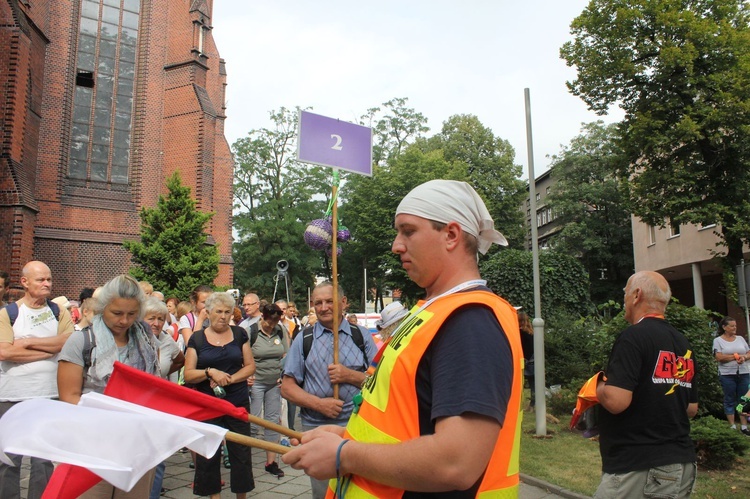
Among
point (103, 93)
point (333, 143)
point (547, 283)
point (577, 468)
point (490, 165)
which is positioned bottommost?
point (577, 468)

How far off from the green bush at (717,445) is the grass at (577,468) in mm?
114

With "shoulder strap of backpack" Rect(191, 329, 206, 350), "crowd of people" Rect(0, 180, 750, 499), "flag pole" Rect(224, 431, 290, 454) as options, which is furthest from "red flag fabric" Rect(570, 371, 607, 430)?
"shoulder strap of backpack" Rect(191, 329, 206, 350)

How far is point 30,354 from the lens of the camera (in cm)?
461

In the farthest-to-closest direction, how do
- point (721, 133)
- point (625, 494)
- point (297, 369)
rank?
point (721, 133)
point (297, 369)
point (625, 494)

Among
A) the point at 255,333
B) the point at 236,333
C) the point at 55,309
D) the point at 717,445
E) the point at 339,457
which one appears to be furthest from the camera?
the point at 255,333

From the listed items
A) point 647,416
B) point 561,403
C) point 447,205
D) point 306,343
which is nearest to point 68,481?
point 447,205

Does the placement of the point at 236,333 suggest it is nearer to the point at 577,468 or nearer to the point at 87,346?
the point at 87,346

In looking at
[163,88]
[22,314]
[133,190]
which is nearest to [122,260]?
[133,190]

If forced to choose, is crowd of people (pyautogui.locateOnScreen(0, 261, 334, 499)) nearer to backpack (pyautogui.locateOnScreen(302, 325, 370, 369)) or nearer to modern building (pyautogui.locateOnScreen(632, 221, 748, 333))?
backpack (pyautogui.locateOnScreen(302, 325, 370, 369))

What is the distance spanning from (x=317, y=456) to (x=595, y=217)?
44142 mm

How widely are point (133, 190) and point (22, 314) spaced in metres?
21.2

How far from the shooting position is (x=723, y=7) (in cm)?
1995

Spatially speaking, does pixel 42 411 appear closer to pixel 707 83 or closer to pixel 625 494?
pixel 625 494

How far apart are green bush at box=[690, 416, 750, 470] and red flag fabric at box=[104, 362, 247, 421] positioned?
6308 mm
